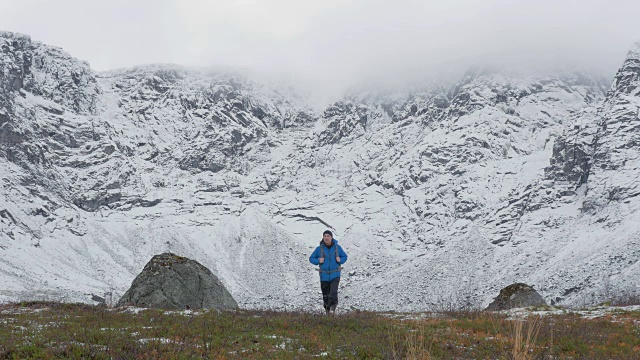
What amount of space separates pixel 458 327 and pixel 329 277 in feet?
15.7

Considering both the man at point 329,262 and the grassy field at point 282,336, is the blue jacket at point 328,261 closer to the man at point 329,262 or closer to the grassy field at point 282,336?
the man at point 329,262

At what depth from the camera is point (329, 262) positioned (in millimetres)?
18141

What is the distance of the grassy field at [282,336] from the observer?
10.6 meters

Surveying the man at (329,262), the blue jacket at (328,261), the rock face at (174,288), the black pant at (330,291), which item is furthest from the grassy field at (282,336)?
the rock face at (174,288)

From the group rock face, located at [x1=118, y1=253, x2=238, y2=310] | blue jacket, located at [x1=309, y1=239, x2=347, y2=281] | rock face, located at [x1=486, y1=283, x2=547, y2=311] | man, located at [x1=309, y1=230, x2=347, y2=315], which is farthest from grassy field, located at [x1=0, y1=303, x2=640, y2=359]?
rock face, located at [x1=486, y1=283, x2=547, y2=311]

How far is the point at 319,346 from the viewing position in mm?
12273

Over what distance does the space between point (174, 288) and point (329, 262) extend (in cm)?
961

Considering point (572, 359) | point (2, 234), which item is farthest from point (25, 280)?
point (572, 359)

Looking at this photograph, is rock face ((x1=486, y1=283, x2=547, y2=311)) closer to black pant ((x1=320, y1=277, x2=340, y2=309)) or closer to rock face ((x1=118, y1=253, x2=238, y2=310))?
black pant ((x1=320, y1=277, x2=340, y2=309))

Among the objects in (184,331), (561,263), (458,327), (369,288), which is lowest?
(369,288)

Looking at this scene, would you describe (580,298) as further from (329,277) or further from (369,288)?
(329,277)

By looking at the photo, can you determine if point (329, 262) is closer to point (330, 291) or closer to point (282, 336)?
point (330, 291)

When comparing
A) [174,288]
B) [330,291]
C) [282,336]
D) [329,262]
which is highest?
[329,262]

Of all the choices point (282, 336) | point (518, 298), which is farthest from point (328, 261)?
point (518, 298)
